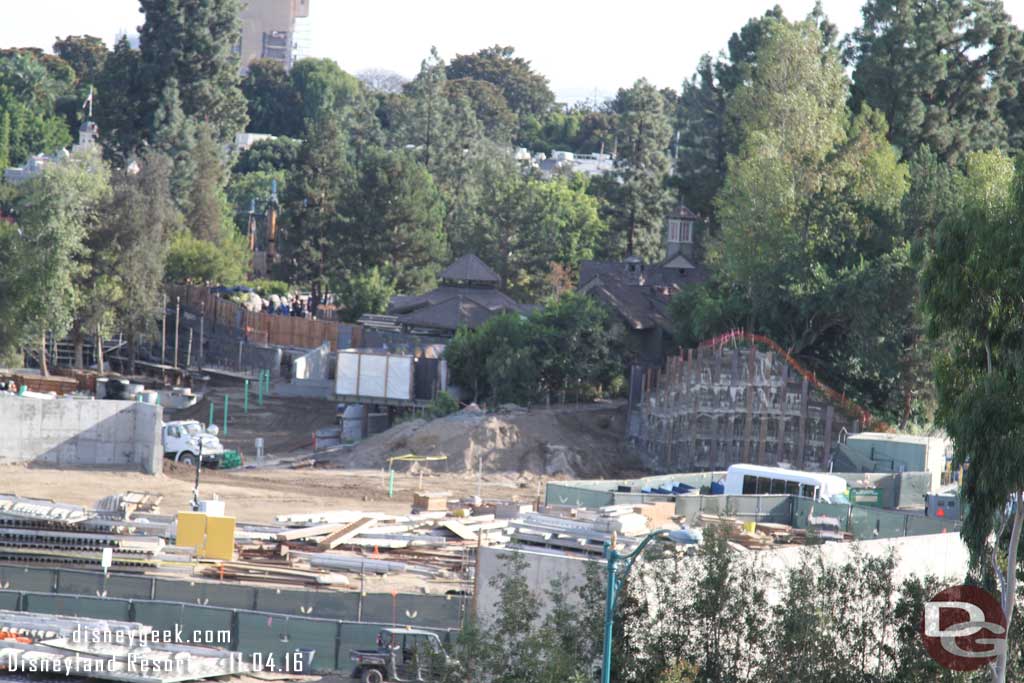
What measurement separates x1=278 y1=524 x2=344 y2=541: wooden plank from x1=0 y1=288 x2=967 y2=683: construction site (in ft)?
0.26

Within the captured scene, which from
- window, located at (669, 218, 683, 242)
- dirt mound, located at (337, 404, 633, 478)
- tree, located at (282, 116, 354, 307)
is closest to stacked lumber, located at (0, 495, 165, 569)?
dirt mound, located at (337, 404, 633, 478)

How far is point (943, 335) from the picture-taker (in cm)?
2555

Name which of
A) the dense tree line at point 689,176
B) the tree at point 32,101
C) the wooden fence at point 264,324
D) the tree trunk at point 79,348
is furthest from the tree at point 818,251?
the tree at point 32,101

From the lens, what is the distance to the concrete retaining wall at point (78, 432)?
52.9 meters

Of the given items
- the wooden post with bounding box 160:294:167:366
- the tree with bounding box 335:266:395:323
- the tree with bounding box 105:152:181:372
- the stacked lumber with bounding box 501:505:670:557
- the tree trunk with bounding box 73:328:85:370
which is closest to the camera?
the stacked lumber with bounding box 501:505:670:557

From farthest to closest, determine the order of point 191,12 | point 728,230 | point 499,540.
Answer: point 191,12 < point 728,230 < point 499,540

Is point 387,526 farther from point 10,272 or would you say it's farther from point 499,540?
point 10,272

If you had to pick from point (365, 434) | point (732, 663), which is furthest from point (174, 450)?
point (732, 663)

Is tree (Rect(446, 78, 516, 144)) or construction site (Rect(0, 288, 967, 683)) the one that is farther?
tree (Rect(446, 78, 516, 144))

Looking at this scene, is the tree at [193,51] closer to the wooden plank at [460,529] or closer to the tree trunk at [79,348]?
the tree trunk at [79,348]

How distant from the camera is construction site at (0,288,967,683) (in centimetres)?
2884

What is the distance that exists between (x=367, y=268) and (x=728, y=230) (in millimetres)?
28478

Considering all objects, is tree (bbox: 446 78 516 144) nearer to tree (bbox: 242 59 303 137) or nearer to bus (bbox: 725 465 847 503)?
tree (bbox: 242 59 303 137)

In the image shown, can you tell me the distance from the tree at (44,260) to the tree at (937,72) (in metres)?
38.0
